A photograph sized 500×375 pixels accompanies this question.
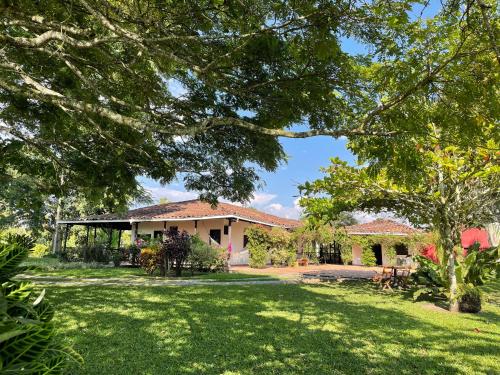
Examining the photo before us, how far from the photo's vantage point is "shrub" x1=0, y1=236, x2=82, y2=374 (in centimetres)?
141

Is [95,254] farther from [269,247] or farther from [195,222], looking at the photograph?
[269,247]

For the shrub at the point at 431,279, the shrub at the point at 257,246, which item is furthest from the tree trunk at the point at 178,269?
the shrub at the point at 431,279

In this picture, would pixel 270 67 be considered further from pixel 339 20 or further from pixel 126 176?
pixel 126 176

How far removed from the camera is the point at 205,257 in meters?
18.6

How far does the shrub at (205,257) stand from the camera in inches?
721

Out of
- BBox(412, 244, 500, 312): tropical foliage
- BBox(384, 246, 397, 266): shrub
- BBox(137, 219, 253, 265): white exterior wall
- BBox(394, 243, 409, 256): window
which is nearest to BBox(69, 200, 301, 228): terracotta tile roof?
BBox(137, 219, 253, 265): white exterior wall

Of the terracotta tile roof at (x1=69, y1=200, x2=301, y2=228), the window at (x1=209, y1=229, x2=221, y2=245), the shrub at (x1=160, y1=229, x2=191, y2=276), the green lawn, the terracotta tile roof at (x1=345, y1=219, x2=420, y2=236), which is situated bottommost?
the green lawn

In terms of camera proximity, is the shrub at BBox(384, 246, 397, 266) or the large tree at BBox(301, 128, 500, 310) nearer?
the large tree at BBox(301, 128, 500, 310)

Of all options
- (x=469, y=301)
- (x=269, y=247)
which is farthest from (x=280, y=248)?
(x=469, y=301)

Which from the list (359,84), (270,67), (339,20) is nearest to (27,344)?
(339,20)

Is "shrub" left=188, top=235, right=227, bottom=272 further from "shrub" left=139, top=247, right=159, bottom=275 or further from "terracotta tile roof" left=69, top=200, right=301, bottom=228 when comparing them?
"terracotta tile roof" left=69, top=200, right=301, bottom=228

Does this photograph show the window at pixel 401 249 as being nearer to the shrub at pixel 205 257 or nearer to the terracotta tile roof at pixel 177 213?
the terracotta tile roof at pixel 177 213

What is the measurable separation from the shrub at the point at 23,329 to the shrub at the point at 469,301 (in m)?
10.7

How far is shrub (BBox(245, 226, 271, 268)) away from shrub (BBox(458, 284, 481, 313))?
47.9 ft
